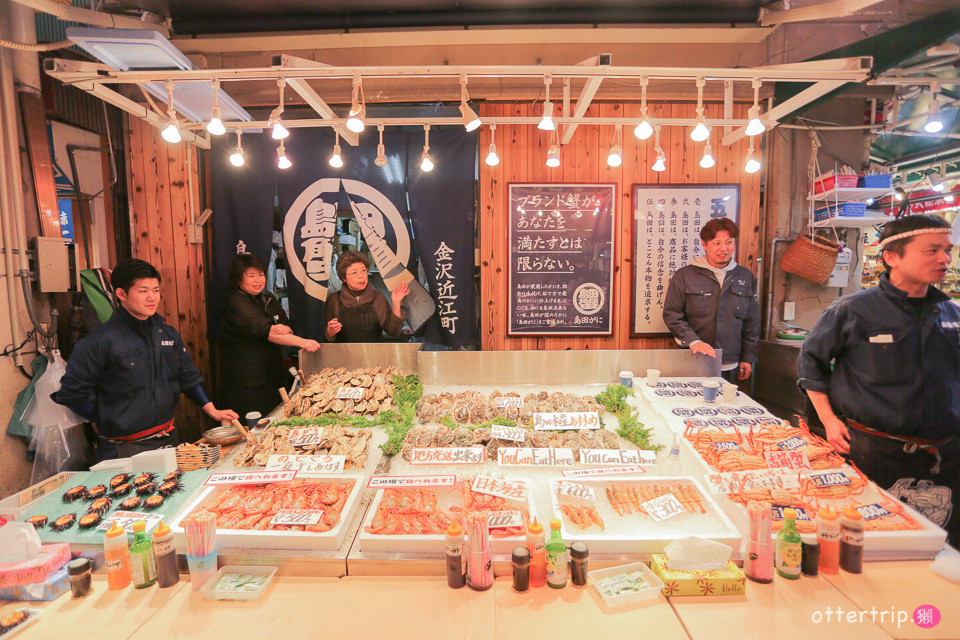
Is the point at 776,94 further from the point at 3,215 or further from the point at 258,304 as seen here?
the point at 3,215

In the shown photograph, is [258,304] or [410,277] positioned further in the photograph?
[410,277]

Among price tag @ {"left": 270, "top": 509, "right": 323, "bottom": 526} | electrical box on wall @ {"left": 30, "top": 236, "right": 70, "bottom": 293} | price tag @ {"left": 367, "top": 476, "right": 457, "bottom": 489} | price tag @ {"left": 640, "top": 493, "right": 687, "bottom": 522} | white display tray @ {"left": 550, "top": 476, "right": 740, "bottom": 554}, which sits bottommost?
white display tray @ {"left": 550, "top": 476, "right": 740, "bottom": 554}

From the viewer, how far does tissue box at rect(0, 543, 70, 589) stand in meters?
1.46

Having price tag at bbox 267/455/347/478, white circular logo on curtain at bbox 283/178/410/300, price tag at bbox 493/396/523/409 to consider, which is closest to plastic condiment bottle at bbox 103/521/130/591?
price tag at bbox 267/455/347/478

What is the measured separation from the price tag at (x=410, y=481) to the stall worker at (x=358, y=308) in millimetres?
2023

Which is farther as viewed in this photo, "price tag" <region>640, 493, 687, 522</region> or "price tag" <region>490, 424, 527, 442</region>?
"price tag" <region>490, 424, 527, 442</region>

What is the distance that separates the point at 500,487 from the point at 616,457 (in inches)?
25.2

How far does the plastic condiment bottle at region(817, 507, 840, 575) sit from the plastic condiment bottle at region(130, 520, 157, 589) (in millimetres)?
2270

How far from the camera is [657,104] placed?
4363 millimetres

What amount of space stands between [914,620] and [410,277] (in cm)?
382

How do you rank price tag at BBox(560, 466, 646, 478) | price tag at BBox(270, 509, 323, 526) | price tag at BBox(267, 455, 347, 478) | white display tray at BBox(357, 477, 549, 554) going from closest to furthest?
white display tray at BBox(357, 477, 549, 554)
price tag at BBox(270, 509, 323, 526)
price tag at BBox(560, 466, 646, 478)
price tag at BBox(267, 455, 347, 478)

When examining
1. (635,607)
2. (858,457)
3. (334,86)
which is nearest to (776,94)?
(858,457)

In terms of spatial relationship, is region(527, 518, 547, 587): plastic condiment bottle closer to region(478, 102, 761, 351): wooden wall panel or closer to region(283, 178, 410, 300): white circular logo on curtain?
region(478, 102, 761, 351): wooden wall panel

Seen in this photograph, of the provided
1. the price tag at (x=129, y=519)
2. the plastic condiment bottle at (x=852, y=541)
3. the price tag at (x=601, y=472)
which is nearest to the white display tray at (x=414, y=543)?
the price tag at (x=601, y=472)
